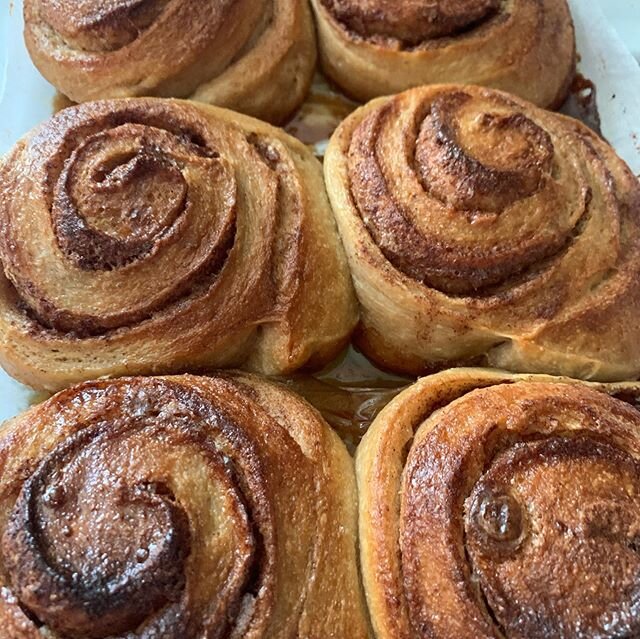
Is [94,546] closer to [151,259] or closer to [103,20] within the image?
[151,259]

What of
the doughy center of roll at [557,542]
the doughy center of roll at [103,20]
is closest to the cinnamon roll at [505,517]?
the doughy center of roll at [557,542]

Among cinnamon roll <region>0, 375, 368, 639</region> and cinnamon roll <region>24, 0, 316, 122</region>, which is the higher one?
cinnamon roll <region>24, 0, 316, 122</region>

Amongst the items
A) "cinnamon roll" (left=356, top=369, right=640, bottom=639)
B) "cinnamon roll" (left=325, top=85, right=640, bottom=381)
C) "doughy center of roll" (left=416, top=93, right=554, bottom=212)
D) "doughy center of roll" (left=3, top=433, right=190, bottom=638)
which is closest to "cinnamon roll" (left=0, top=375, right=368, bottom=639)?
"doughy center of roll" (left=3, top=433, right=190, bottom=638)

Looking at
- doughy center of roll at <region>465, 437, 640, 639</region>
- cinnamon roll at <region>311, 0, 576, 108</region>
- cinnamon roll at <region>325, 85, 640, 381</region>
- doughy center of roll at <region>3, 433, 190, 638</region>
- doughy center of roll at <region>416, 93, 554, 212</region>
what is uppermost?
cinnamon roll at <region>311, 0, 576, 108</region>

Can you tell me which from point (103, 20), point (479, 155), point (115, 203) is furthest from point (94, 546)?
point (103, 20)

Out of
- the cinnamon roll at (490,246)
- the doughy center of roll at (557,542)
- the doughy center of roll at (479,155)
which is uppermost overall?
the doughy center of roll at (479,155)

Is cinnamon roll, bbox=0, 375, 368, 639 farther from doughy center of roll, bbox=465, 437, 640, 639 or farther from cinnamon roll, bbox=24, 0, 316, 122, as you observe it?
cinnamon roll, bbox=24, 0, 316, 122

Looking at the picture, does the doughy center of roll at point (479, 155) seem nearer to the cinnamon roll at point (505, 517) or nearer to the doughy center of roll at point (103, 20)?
the cinnamon roll at point (505, 517)
